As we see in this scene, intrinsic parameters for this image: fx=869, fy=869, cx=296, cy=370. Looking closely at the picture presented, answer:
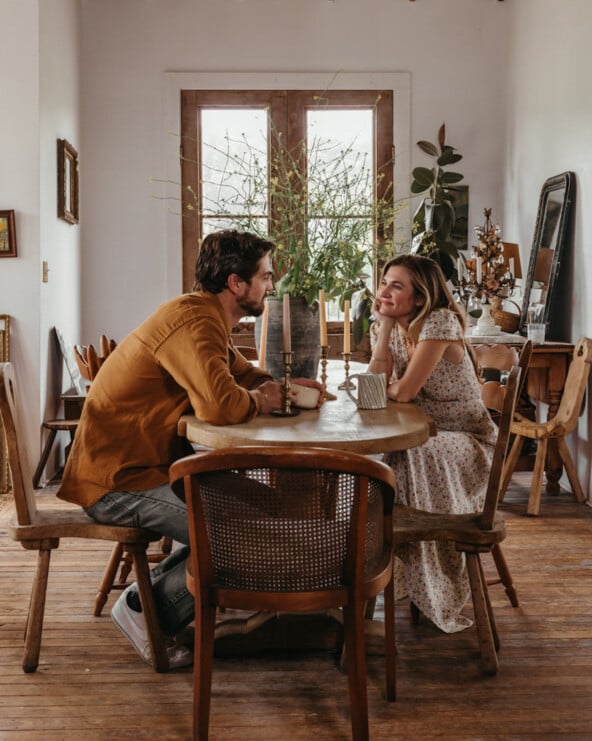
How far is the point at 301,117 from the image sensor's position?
6.42 metres

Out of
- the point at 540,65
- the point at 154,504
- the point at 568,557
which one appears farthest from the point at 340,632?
the point at 540,65

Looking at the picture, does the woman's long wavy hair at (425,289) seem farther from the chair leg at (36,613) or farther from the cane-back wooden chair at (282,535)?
the chair leg at (36,613)

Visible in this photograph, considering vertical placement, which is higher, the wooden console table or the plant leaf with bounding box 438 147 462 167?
the plant leaf with bounding box 438 147 462 167

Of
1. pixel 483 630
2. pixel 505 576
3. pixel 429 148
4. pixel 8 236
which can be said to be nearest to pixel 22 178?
pixel 8 236

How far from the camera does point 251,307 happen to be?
2.85m

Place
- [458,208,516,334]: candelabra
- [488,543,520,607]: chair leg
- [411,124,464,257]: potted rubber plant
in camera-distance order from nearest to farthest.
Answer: [488,543,520,607]: chair leg, [458,208,516,334]: candelabra, [411,124,464,257]: potted rubber plant

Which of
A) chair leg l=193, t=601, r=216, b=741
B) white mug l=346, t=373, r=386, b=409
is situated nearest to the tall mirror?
white mug l=346, t=373, r=386, b=409

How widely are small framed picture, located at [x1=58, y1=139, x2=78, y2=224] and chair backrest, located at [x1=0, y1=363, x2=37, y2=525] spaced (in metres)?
3.23

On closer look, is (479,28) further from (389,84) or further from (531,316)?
(531,316)

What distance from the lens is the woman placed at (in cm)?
298

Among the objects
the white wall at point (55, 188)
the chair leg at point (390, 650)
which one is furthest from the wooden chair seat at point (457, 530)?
the white wall at point (55, 188)

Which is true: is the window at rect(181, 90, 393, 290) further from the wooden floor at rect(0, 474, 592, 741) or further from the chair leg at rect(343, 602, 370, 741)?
the chair leg at rect(343, 602, 370, 741)

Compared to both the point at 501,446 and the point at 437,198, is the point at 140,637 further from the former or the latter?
the point at 437,198

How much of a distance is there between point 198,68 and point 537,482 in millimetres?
3866
